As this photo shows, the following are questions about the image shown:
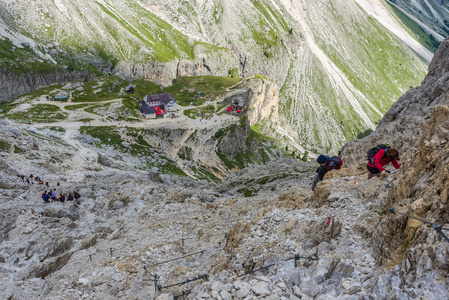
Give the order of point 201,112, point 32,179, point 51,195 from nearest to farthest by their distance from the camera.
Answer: point 51,195, point 32,179, point 201,112

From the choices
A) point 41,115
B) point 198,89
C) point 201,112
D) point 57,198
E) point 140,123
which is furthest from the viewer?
point 198,89

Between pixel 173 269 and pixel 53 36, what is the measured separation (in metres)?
231

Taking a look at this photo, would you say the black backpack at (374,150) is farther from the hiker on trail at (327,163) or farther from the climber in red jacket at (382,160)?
the hiker on trail at (327,163)

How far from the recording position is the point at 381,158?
1842 cm

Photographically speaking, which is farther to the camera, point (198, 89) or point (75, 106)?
point (198, 89)

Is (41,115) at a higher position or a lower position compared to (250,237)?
lower

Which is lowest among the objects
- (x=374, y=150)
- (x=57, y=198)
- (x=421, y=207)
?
(x=57, y=198)

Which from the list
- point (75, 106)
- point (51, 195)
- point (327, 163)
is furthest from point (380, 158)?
point (75, 106)

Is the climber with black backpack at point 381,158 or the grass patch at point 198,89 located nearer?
the climber with black backpack at point 381,158

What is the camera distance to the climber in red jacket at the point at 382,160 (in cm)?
1741

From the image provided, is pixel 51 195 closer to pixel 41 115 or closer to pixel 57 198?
pixel 57 198

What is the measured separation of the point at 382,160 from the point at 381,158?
19cm

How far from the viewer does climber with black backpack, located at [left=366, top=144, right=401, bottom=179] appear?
17453 millimetres

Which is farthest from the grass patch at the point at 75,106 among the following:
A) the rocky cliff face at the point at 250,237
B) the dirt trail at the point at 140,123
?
the rocky cliff face at the point at 250,237
